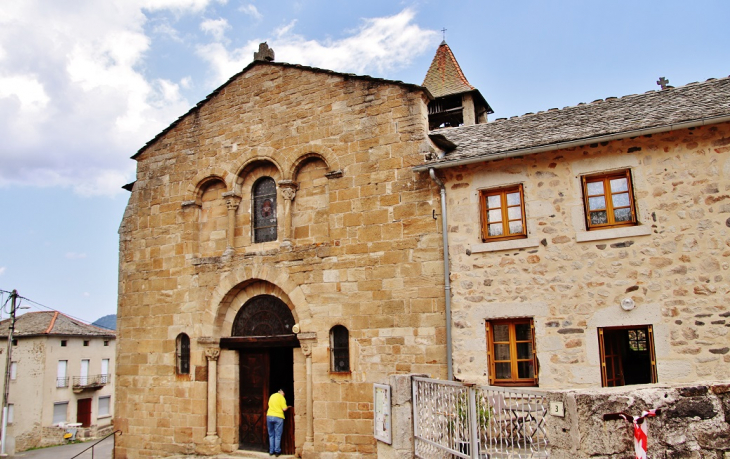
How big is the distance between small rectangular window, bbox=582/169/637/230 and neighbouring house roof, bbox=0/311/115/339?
1359 inches

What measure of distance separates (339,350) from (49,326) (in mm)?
31051

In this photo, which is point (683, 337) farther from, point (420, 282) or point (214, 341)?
point (214, 341)

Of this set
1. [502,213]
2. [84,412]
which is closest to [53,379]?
[84,412]

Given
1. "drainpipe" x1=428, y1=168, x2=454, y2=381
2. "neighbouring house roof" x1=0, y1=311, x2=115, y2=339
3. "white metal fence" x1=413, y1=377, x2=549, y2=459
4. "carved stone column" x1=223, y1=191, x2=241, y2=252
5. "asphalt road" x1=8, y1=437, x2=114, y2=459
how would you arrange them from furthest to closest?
1. "neighbouring house roof" x1=0, y1=311, x2=115, y2=339
2. "asphalt road" x1=8, y1=437, x2=114, y2=459
3. "carved stone column" x1=223, y1=191, x2=241, y2=252
4. "drainpipe" x1=428, y1=168, x2=454, y2=381
5. "white metal fence" x1=413, y1=377, x2=549, y2=459

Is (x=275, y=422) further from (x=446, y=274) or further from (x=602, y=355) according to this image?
(x=602, y=355)

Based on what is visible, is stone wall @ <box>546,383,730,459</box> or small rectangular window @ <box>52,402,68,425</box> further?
small rectangular window @ <box>52,402,68,425</box>

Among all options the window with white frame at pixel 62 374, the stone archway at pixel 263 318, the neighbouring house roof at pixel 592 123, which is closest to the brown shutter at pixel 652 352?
the neighbouring house roof at pixel 592 123

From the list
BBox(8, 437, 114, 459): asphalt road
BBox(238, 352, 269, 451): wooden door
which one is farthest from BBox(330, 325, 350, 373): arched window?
BBox(8, 437, 114, 459): asphalt road

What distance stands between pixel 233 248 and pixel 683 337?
8.59 m

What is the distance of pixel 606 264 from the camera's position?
883 cm

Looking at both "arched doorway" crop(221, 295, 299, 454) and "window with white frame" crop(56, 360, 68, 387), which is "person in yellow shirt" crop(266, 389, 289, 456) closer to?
"arched doorway" crop(221, 295, 299, 454)

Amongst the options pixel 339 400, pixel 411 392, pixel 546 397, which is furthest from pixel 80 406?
pixel 546 397

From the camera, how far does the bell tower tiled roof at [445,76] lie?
63.3 feet

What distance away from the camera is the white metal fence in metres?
5.59
